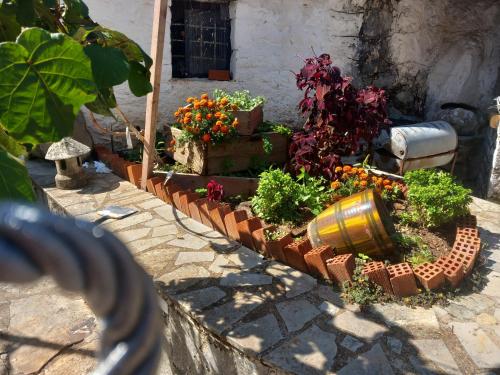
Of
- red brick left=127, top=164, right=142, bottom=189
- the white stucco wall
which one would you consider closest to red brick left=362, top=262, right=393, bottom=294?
red brick left=127, top=164, right=142, bottom=189

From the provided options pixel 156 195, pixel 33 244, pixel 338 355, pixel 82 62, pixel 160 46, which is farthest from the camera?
pixel 156 195

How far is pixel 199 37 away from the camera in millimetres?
6004

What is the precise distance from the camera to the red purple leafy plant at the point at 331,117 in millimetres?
4215

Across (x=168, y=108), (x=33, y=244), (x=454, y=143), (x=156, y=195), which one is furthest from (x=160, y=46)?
(x=454, y=143)

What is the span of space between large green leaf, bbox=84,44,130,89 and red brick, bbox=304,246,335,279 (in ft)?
6.30

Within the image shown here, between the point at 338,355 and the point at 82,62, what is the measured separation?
209 cm

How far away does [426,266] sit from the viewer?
117 inches

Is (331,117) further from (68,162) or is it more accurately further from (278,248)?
(68,162)

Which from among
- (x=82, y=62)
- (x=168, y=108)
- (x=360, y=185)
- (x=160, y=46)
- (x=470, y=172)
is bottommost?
(x=470, y=172)

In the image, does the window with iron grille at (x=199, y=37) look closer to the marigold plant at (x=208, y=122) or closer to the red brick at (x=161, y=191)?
the marigold plant at (x=208, y=122)

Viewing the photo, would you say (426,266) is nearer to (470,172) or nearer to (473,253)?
(473,253)

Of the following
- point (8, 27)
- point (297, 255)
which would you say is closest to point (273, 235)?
point (297, 255)

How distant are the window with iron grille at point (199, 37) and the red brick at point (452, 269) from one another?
460 cm

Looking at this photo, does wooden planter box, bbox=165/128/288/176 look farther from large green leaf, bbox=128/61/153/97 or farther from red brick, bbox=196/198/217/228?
large green leaf, bbox=128/61/153/97
